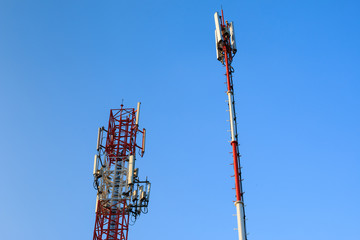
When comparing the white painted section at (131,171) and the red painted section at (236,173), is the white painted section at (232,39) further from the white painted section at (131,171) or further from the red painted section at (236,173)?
the white painted section at (131,171)

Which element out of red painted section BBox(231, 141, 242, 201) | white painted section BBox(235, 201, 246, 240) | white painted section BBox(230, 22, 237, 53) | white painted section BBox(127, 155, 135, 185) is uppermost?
white painted section BBox(230, 22, 237, 53)

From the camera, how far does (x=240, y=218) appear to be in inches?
1626

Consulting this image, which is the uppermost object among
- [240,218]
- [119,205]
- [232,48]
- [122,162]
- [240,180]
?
[232,48]

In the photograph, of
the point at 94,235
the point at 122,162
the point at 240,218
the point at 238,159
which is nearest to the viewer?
the point at 240,218

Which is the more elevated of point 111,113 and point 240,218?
point 111,113

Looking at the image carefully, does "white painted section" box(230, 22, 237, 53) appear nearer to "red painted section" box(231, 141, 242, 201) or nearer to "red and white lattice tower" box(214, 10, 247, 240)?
"red and white lattice tower" box(214, 10, 247, 240)

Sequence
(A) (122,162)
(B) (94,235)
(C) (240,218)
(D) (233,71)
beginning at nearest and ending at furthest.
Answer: (C) (240,218) → (D) (233,71) → (B) (94,235) → (A) (122,162)

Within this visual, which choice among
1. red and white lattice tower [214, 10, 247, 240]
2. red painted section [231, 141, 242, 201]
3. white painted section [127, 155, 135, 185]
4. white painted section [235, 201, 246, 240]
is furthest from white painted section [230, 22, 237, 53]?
white painted section [127, 155, 135, 185]

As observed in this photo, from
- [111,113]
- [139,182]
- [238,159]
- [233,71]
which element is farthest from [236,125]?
[111,113]

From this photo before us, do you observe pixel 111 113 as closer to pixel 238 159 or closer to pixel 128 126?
pixel 128 126

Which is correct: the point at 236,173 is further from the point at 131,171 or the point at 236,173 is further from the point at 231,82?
the point at 131,171

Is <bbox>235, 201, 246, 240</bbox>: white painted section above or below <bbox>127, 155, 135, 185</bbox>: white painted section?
below

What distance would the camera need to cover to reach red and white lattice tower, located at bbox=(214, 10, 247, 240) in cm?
4164

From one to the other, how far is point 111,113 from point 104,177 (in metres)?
10.4
